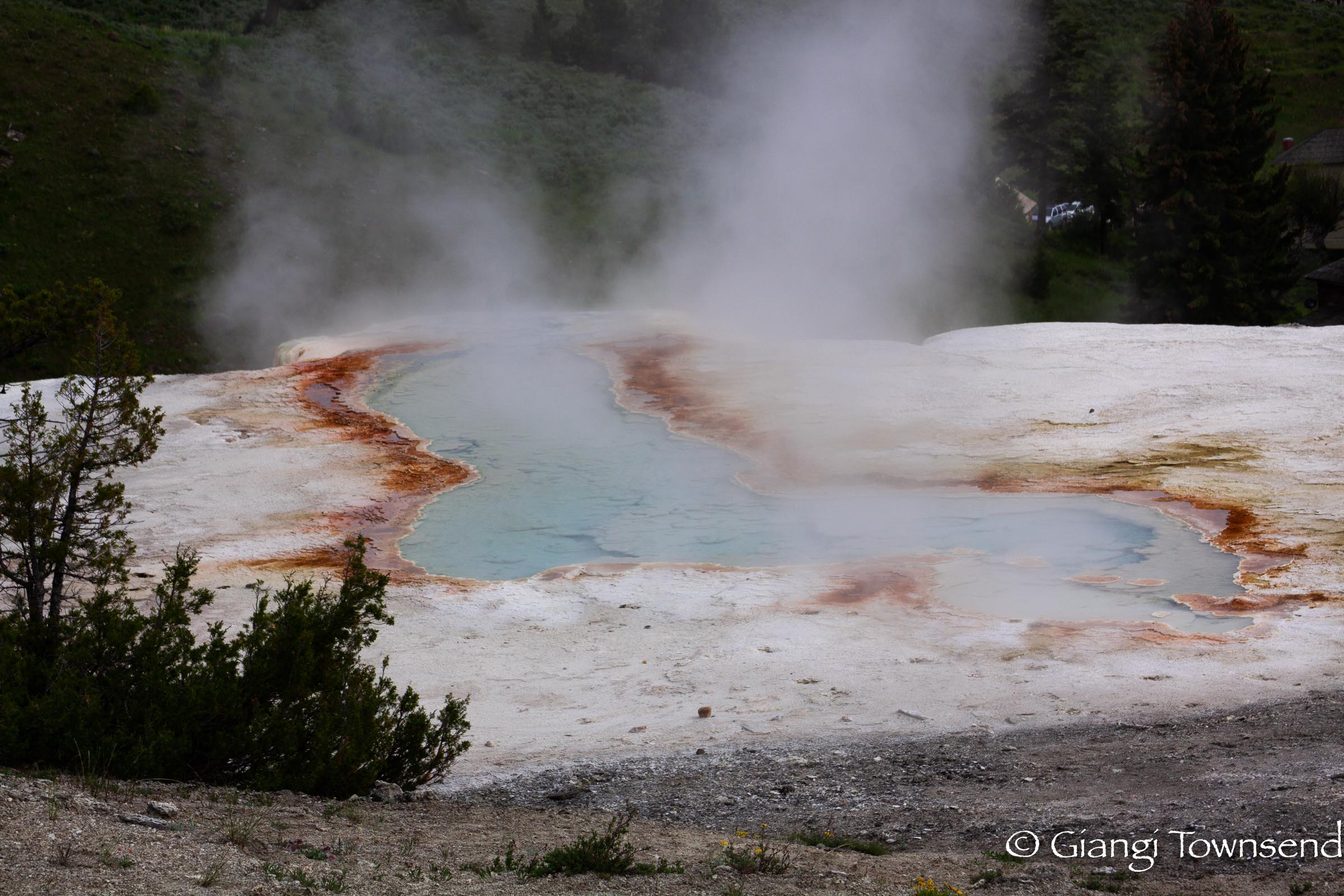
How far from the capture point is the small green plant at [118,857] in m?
2.98

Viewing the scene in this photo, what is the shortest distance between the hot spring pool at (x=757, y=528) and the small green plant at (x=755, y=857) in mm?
3297

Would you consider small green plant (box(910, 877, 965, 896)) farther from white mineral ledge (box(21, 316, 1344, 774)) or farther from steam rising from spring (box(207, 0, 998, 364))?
steam rising from spring (box(207, 0, 998, 364))

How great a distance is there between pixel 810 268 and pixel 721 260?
2.01 m

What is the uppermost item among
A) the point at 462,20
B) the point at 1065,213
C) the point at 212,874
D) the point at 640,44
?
the point at 462,20

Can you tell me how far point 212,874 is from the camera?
3008 mm

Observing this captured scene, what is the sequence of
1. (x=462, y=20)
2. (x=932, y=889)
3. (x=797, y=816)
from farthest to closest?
(x=462, y=20) < (x=797, y=816) < (x=932, y=889)

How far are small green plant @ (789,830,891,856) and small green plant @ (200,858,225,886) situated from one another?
1835 millimetres

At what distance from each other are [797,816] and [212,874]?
204 centimetres

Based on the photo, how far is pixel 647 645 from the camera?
6.20m

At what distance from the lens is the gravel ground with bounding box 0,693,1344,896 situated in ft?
10.3

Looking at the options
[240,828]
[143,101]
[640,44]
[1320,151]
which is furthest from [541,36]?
→ [240,828]

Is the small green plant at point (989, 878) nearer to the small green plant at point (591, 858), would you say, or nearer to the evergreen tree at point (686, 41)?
the small green plant at point (591, 858)

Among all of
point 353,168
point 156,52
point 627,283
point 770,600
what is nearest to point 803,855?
point 770,600

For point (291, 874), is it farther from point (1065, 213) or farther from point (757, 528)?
point (1065, 213)
